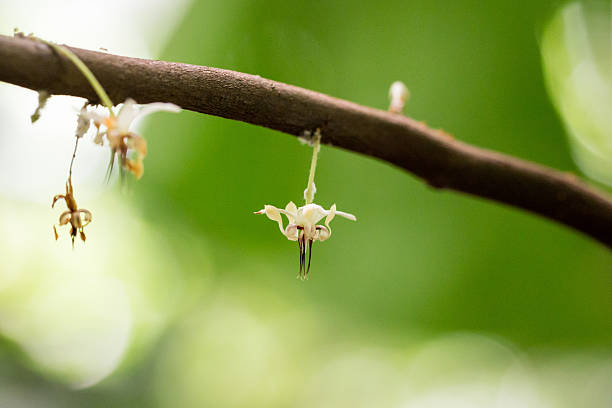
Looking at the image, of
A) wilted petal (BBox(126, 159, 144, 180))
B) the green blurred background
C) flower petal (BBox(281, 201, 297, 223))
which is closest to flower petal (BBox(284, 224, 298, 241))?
flower petal (BBox(281, 201, 297, 223))

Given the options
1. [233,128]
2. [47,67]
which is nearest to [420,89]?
[233,128]

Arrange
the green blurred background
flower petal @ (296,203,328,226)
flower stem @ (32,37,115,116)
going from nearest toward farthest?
1. flower stem @ (32,37,115,116)
2. flower petal @ (296,203,328,226)
3. the green blurred background

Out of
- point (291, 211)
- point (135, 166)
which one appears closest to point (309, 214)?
point (291, 211)

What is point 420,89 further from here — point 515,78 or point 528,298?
point 528,298

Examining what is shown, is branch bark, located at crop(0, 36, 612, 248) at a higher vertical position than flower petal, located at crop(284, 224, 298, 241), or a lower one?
higher

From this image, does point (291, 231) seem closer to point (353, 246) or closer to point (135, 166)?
point (135, 166)

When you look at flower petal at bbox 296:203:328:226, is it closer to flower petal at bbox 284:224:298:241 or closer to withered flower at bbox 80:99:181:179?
flower petal at bbox 284:224:298:241

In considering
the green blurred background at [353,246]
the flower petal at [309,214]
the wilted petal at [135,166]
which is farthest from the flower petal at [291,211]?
the green blurred background at [353,246]
